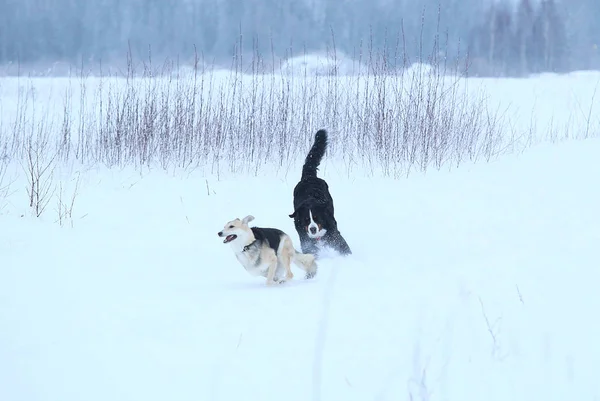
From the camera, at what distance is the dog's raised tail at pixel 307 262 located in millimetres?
3908

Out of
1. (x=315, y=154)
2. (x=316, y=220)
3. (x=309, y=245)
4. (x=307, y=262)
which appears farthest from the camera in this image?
(x=315, y=154)

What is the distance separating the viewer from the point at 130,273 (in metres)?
4.01

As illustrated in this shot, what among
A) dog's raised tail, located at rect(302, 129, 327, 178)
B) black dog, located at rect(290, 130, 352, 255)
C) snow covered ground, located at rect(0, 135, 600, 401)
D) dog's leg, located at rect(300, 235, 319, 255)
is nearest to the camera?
snow covered ground, located at rect(0, 135, 600, 401)

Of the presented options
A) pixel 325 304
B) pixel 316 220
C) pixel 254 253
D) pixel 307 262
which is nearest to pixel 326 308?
pixel 325 304

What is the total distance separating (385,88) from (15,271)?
5.27 metres

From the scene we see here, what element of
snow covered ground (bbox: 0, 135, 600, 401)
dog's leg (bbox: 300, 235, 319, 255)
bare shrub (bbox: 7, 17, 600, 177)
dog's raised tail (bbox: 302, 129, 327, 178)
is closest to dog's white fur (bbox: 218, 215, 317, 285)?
snow covered ground (bbox: 0, 135, 600, 401)

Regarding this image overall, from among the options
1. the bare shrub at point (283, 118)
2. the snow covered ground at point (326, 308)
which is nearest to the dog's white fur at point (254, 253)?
the snow covered ground at point (326, 308)

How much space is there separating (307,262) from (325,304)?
193cm

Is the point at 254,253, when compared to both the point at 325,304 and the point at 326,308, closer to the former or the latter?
the point at 325,304

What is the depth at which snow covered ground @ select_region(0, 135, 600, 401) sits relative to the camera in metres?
2.17

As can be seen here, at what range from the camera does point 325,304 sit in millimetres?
1999

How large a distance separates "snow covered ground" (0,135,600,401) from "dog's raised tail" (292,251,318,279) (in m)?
0.07

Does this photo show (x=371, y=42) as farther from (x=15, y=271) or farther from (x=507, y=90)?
(x=507, y=90)

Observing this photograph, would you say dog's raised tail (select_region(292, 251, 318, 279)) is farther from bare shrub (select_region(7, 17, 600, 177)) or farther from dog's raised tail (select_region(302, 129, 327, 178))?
bare shrub (select_region(7, 17, 600, 177))
